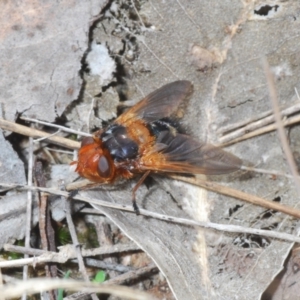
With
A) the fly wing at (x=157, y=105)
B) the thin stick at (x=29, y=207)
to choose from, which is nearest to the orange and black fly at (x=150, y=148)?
the fly wing at (x=157, y=105)

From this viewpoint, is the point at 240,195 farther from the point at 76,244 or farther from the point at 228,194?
the point at 76,244

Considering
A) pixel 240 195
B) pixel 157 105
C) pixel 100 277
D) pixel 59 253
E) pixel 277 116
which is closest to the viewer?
pixel 277 116

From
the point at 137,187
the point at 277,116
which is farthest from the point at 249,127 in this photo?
the point at 277,116

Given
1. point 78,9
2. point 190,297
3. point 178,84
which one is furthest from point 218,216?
point 78,9

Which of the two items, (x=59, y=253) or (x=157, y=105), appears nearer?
(x=59, y=253)

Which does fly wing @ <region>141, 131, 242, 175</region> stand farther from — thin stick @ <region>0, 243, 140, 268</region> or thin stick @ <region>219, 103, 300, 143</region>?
thin stick @ <region>0, 243, 140, 268</region>
